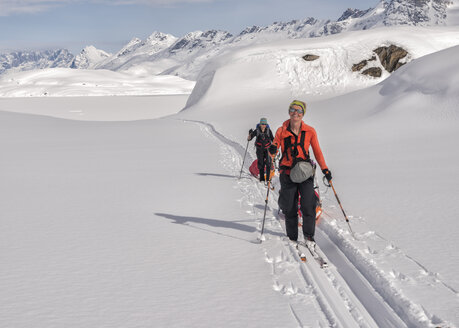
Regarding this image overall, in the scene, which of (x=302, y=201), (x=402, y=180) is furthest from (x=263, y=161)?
(x=302, y=201)

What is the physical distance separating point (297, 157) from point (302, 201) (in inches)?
24.9

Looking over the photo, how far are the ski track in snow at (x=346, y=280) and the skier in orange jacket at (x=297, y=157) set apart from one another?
0.57 m

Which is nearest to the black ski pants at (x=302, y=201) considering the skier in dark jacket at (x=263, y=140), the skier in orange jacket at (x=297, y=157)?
the skier in orange jacket at (x=297, y=157)

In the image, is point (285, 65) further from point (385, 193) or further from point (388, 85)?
point (385, 193)

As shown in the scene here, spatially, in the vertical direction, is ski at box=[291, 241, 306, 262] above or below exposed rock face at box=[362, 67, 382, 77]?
below

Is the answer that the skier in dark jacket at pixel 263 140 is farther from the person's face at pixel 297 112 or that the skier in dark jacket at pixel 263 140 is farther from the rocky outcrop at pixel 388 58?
the rocky outcrop at pixel 388 58

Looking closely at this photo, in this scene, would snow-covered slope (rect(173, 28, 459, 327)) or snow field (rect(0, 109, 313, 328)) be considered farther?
snow-covered slope (rect(173, 28, 459, 327))

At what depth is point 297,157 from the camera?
5.68 metres

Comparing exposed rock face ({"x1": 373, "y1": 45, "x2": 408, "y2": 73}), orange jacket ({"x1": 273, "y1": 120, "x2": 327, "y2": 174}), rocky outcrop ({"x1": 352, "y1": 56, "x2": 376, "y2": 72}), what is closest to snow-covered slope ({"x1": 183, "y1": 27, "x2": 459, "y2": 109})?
rocky outcrop ({"x1": 352, "y1": 56, "x2": 376, "y2": 72})

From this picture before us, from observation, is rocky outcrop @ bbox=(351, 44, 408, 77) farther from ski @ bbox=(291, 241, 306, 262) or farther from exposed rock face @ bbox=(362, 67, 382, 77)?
ski @ bbox=(291, 241, 306, 262)

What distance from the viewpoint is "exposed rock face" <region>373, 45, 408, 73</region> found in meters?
57.7

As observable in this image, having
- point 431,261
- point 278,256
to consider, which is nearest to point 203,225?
point 278,256

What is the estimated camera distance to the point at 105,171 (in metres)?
12.9

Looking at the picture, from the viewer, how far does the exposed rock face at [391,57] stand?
189ft
